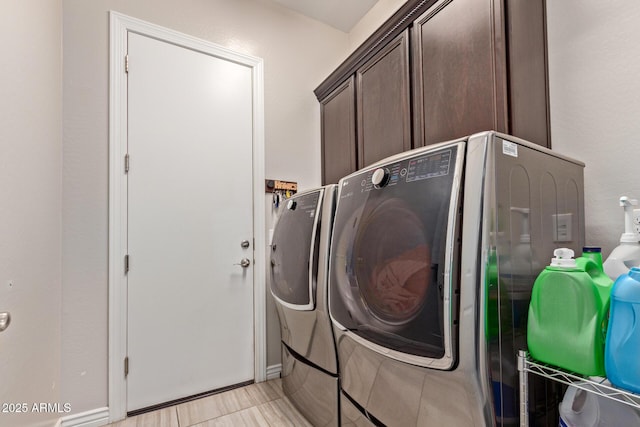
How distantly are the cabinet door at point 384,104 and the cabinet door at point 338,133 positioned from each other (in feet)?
0.30

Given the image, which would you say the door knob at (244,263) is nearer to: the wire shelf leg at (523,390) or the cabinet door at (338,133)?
the cabinet door at (338,133)

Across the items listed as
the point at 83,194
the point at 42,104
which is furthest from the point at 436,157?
the point at 83,194

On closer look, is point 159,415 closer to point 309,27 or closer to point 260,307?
point 260,307

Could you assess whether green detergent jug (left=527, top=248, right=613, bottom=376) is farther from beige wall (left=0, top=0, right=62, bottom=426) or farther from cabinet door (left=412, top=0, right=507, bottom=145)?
beige wall (left=0, top=0, right=62, bottom=426)

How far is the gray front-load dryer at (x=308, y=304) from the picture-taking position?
4.75 ft

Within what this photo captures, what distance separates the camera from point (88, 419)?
1682 mm

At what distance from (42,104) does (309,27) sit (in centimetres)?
213

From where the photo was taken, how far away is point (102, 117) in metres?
1.81

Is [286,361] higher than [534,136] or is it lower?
lower

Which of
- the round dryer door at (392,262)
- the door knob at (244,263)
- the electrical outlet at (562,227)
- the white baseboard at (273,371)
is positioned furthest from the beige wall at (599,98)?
the white baseboard at (273,371)

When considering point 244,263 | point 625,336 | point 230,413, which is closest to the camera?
point 625,336

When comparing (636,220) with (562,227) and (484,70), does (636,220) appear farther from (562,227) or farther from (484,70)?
(484,70)

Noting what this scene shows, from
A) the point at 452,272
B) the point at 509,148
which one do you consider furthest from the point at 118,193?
the point at 509,148

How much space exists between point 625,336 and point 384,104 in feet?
5.04
